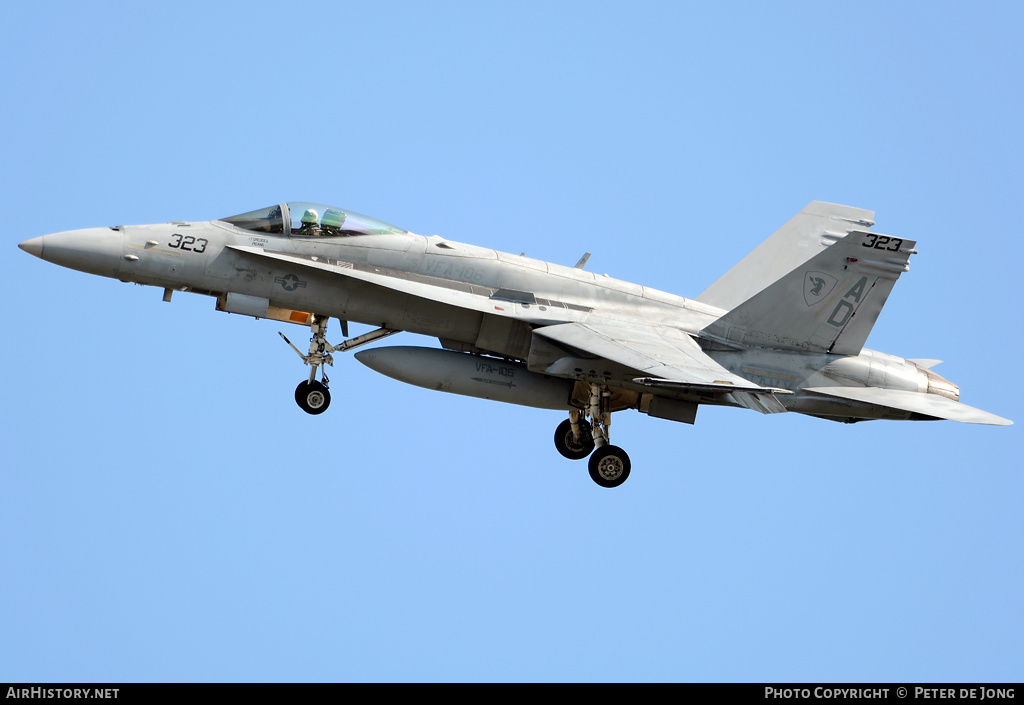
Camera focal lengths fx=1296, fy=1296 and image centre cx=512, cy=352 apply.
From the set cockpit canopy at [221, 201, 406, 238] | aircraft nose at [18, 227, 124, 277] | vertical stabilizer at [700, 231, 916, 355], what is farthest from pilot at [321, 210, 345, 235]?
vertical stabilizer at [700, 231, 916, 355]

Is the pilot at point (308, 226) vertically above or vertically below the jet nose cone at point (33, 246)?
above

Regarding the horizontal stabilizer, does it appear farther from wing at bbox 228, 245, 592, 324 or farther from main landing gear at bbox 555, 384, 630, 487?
wing at bbox 228, 245, 592, 324

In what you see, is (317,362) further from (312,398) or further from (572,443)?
(572,443)

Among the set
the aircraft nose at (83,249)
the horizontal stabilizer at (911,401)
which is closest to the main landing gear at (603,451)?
the horizontal stabilizer at (911,401)

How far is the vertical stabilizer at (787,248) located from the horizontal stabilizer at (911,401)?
3.18 m

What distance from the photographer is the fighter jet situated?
16656 mm

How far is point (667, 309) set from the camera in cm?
1825

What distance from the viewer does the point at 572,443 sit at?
19328 millimetres

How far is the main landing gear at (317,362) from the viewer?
17188 mm

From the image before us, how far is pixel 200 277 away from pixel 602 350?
525 centimetres

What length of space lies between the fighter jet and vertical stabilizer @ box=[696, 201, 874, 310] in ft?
7.61

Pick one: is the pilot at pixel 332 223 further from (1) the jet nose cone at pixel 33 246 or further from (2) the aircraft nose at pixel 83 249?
(1) the jet nose cone at pixel 33 246
